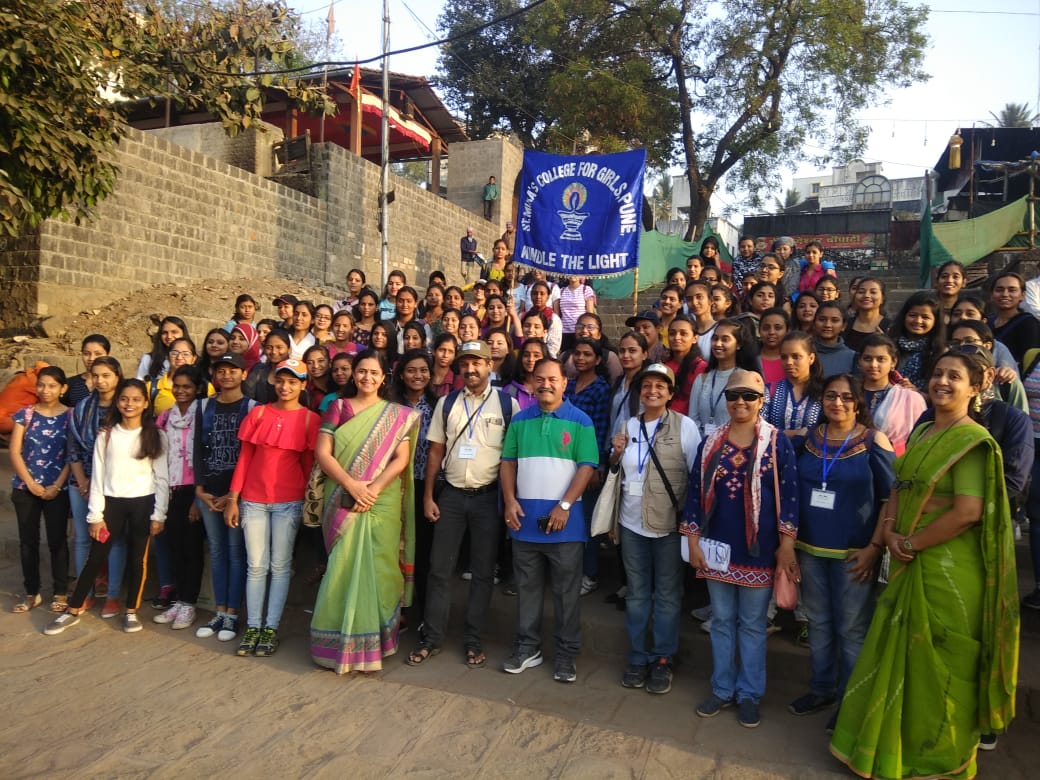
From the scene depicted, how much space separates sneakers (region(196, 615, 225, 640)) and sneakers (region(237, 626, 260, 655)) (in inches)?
11.8

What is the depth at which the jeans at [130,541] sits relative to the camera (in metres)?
4.48

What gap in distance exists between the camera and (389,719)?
11.2 ft

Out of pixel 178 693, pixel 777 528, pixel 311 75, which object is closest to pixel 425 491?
pixel 178 693

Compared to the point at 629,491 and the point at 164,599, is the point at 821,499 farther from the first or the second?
the point at 164,599

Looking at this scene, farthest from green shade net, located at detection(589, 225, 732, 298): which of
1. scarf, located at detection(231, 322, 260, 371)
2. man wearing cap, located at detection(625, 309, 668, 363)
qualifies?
man wearing cap, located at detection(625, 309, 668, 363)

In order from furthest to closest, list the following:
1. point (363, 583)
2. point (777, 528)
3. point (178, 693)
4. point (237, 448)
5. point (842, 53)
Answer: point (842, 53)
point (237, 448)
point (363, 583)
point (178, 693)
point (777, 528)

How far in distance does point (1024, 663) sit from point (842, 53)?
17.2m

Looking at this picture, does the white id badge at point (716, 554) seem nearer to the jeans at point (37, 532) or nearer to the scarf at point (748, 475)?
the scarf at point (748, 475)

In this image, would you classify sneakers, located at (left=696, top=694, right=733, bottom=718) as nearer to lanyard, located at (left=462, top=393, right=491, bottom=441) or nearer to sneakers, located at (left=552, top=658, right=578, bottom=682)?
sneakers, located at (left=552, top=658, right=578, bottom=682)

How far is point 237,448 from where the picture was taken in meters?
4.48

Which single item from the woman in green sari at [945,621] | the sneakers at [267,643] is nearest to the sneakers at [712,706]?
the woman in green sari at [945,621]

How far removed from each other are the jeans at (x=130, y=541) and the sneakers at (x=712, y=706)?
3421 millimetres

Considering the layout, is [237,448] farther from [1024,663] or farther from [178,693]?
[1024,663]

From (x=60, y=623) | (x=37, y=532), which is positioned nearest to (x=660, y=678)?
(x=60, y=623)
